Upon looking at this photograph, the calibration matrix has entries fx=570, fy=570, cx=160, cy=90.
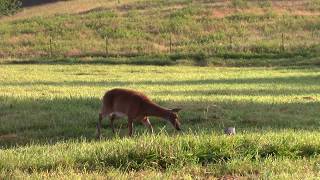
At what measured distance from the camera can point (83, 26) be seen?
5909 centimetres

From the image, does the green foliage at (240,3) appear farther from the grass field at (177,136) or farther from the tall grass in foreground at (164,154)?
the tall grass in foreground at (164,154)

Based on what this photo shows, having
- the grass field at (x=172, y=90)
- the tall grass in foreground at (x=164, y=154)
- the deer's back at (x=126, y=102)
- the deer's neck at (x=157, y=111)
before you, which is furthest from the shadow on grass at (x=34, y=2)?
the tall grass in foreground at (x=164, y=154)

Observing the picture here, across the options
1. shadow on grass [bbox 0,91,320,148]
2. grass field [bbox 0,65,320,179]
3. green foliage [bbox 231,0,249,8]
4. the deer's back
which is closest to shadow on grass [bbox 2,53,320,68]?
grass field [bbox 0,65,320,179]

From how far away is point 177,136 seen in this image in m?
9.04

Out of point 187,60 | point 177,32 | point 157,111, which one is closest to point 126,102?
point 157,111

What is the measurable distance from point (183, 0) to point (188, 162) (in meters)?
67.3

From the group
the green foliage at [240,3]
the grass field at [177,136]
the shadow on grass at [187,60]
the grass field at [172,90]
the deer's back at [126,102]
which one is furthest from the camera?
the green foliage at [240,3]

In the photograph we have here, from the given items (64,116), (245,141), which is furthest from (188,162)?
(64,116)

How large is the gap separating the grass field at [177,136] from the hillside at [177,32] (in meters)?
21.2

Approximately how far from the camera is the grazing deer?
444 inches

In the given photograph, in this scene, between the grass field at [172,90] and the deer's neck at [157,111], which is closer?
the grass field at [172,90]

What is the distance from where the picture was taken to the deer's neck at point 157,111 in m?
11.3

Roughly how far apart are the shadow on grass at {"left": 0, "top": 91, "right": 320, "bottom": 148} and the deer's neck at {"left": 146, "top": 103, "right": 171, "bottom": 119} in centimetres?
59

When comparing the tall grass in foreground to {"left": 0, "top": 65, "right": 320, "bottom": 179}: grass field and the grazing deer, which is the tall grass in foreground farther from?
the grazing deer
